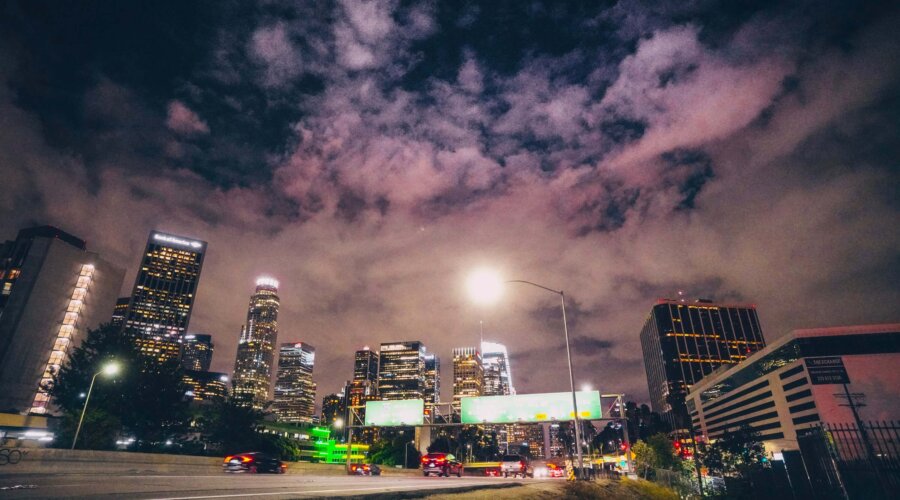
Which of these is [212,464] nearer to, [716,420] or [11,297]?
[11,297]

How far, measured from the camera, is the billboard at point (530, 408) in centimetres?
4181

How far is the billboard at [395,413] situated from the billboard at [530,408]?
4.92 m

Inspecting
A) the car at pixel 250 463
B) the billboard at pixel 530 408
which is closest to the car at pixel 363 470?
the billboard at pixel 530 408

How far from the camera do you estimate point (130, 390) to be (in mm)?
51906

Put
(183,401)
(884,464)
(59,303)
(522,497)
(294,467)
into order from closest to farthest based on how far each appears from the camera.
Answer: (522,497)
(884,464)
(294,467)
(183,401)
(59,303)

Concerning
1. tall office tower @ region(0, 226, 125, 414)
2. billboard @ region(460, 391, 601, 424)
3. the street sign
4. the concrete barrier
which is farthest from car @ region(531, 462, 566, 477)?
tall office tower @ region(0, 226, 125, 414)

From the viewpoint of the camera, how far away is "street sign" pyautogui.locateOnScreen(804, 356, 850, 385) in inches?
4469

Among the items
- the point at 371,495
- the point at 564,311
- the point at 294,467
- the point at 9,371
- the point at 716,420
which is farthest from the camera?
the point at 716,420

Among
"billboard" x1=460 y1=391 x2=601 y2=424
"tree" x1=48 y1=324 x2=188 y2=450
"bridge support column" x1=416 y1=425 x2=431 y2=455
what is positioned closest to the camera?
"billboard" x1=460 y1=391 x2=601 y2=424

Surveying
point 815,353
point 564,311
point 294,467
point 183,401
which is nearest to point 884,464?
point 564,311

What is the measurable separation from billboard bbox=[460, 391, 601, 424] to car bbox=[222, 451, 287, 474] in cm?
2327

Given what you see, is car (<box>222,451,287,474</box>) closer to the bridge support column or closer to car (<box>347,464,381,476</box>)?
car (<box>347,464,381,476</box>)

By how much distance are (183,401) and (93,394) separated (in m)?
9.51

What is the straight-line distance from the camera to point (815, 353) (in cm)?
11731
